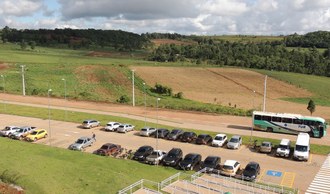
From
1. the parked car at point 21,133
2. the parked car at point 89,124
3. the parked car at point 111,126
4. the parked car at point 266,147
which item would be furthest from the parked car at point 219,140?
the parked car at point 21,133

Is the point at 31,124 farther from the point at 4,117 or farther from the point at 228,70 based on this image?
the point at 228,70

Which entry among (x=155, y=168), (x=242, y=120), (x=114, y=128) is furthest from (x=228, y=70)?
(x=155, y=168)

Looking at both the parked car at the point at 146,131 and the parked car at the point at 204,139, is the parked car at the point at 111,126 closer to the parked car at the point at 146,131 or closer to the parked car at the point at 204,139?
the parked car at the point at 146,131

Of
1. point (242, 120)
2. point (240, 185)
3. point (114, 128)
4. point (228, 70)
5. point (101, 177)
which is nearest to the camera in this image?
point (101, 177)

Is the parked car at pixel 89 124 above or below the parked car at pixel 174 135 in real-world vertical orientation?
above

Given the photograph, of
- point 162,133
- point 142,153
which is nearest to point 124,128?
point 162,133
